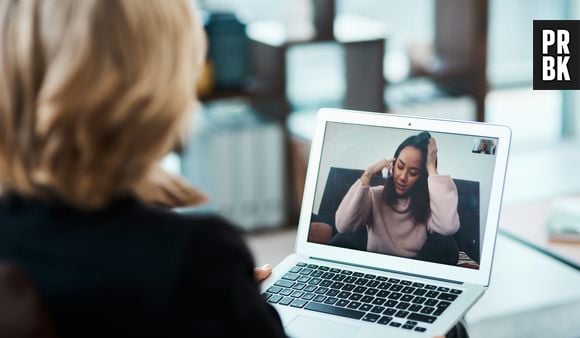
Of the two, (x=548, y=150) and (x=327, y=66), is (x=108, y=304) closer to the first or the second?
(x=327, y=66)

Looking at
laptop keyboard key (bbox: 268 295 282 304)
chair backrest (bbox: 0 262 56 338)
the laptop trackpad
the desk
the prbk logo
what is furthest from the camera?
the prbk logo

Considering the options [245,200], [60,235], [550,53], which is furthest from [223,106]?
[60,235]

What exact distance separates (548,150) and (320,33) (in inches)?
60.1

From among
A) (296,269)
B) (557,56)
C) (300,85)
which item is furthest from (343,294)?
(300,85)

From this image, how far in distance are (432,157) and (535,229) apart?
62 cm

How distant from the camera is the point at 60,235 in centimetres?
108

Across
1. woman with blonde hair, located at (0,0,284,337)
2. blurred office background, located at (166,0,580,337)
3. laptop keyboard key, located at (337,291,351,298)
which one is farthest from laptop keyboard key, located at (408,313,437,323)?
blurred office background, located at (166,0,580,337)

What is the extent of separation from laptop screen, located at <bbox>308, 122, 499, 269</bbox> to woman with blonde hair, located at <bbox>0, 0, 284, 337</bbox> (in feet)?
1.66

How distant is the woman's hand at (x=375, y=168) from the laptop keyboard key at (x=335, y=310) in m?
0.23

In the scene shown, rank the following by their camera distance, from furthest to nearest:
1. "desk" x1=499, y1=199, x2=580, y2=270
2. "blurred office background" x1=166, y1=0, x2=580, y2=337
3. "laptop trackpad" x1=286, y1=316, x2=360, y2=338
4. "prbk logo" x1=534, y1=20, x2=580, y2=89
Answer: "blurred office background" x1=166, y1=0, x2=580, y2=337, "prbk logo" x1=534, y1=20, x2=580, y2=89, "desk" x1=499, y1=199, x2=580, y2=270, "laptop trackpad" x1=286, y1=316, x2=360, y2=338

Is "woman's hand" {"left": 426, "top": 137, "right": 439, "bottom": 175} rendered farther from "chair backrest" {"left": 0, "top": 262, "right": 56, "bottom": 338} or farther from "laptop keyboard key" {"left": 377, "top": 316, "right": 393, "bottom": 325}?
"chair backrest" {"left": 0, "top": 262, "right": 56, "bottom": 338}

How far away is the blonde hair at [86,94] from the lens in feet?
A: 3.40

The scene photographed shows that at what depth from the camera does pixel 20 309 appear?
103cm

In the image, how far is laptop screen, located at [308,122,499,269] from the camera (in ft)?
5.02
